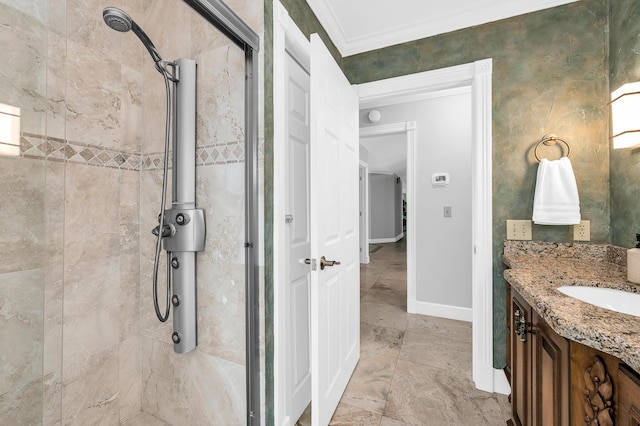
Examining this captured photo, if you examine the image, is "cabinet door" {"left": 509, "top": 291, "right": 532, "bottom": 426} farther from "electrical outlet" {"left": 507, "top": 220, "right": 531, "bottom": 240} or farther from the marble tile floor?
"electrical outlet" {"left": 507, "top": 220, "right": 531, "bottom": 240}

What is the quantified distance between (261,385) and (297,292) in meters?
0.49

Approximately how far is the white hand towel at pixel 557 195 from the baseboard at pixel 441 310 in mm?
1727

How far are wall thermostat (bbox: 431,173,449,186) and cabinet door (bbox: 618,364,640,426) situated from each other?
8.77ft

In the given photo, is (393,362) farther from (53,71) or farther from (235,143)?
(53,71)

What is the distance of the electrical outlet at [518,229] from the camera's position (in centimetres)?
180

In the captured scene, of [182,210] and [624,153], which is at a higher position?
[624,153]

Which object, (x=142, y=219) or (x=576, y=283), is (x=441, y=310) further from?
(x=142, y=219)

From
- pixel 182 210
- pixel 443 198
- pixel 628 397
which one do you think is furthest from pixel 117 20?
pixel 443 198

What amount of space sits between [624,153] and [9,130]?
8.67 ft

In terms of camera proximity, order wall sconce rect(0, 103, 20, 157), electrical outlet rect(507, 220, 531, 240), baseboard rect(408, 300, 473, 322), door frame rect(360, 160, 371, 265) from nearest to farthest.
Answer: wall sconce rect(0, 103, 20, 157) → electrical outlet rect(507, 220, 531, 240) → baseboard rect(408, 300, 473, 322) → door frame rect(360, 160, 371, 265)

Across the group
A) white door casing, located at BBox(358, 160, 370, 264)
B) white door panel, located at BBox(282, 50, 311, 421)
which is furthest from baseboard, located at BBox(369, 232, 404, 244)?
white door panel, located at BBox(282, 50, 311, 421)

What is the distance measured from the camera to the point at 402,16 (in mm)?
1956

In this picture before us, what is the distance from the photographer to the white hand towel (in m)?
1.63

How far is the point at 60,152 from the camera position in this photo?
4.12 feet
